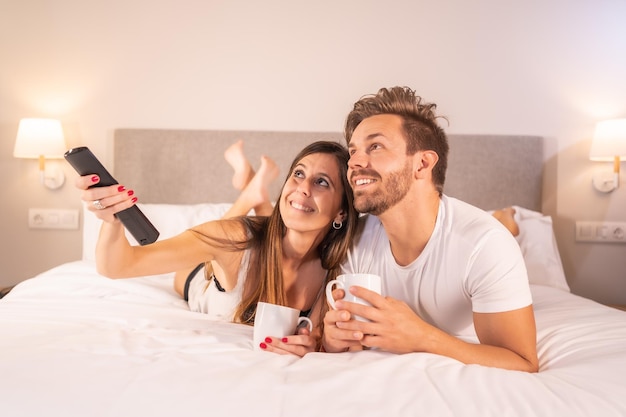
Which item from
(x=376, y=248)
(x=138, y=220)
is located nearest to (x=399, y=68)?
(x=376, y=248)

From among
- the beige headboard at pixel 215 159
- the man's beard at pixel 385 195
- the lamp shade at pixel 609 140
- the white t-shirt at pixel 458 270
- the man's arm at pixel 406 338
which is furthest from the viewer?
the beige headboard at pixel 215 159

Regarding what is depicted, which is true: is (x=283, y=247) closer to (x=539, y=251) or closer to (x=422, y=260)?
(x=422, y=260)

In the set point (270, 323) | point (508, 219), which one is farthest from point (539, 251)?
point (270, 323)

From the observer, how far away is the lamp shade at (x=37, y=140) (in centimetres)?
263

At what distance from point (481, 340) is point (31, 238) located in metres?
2.53

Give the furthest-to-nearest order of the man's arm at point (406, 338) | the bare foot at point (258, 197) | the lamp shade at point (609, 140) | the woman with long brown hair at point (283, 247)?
the lamp shade at point (609, 140), the bare foot at point (258, 197), the woman with long brown hair at point (283, 247), the man's arm at point (406, 338)

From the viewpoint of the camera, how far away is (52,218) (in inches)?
111

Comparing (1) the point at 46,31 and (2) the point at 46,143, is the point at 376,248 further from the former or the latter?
(1) the point at 46,31

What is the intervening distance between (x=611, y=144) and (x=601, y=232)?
477 mm

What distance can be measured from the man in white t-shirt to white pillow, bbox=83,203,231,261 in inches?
43.3

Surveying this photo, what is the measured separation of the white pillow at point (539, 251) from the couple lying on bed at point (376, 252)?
1033 mm

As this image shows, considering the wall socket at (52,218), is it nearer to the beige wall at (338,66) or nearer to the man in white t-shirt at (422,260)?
the beige wall at (338,66)

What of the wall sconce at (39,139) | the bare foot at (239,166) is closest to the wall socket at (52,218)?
the wall sconce at (39,139)

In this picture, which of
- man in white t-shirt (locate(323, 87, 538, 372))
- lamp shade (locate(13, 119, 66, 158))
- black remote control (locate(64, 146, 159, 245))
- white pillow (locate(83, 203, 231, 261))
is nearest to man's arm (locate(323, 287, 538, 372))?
man in white t-shirt (locate(323, 87, 538, 372))
